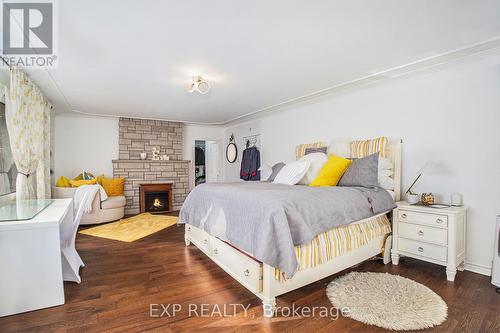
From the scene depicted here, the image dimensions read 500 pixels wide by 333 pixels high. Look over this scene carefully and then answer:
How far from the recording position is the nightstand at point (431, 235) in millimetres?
2432

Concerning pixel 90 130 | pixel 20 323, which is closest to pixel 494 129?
pixel 20 323

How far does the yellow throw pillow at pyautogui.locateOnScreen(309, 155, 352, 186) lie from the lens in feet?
10.1

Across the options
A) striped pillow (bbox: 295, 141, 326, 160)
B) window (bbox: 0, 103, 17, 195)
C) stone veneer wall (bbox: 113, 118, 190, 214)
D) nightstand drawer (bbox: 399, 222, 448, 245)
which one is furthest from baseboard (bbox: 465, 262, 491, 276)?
stone veneer wall (bbox: 113, 118, 190, 214)

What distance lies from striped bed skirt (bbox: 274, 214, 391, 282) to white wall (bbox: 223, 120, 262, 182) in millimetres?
3530

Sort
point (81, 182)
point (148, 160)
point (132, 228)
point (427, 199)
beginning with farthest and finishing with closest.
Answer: point (148, 160), point (81, 182), point (132, 228), point (427, 199)

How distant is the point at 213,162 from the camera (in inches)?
301

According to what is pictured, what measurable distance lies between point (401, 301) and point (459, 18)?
2274 millimetres

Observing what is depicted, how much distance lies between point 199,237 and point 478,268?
308 centimetres

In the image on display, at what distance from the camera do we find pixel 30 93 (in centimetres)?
336

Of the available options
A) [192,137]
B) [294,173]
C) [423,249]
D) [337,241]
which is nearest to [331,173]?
[294,173]

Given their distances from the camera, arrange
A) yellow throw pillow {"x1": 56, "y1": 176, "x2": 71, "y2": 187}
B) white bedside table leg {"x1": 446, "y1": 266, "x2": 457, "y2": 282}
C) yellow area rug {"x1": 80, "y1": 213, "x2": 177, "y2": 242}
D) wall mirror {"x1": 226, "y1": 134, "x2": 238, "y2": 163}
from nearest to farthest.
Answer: white bedside table leg {"x1": 446, "y1": 266, "x2": 457, "y2": 282}
yellow area rug {"x1": 80, "y1": 213, "x2": 177, "y2": 242}
yellow throw pillow {"x1": 56, "y1": 176, "x2": 71, "y2": 187}
wall mirror {"x1": 226, "y1": 134, "x2": 238, "y2": 163}

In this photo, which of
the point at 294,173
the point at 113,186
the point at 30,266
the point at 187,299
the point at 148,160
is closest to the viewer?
the point at 30,266

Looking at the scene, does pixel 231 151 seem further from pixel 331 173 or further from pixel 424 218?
pixel 424 218

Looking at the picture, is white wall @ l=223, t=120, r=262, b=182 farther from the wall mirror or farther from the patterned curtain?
the patterned curtain
